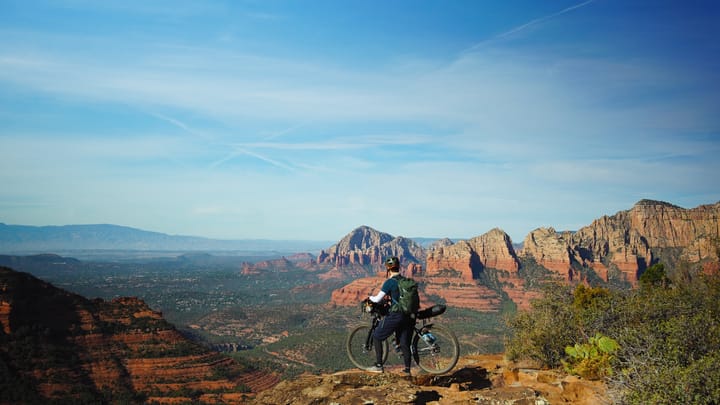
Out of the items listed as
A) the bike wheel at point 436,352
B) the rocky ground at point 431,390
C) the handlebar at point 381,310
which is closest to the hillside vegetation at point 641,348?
the rocky ground at point 431,390

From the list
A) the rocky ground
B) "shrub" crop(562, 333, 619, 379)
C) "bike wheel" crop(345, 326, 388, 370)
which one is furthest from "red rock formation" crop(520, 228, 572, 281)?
"bike wheel" crop(345, 326, 388, 370)

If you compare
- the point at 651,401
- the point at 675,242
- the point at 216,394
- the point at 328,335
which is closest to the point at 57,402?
the point at 216,394

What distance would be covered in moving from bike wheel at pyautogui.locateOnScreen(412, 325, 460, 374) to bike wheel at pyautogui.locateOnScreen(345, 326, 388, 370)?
1019 mm

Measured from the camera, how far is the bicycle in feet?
39.2

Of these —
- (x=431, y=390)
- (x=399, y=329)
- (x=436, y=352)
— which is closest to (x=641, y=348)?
(x=436, y=352)

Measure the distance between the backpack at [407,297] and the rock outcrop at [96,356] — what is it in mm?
51358

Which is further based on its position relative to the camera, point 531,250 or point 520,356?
point 531,250

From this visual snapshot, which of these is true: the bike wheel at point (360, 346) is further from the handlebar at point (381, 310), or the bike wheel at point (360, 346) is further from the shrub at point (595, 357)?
the shrub at point (595, 357)

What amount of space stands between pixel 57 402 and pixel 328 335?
7787 cm

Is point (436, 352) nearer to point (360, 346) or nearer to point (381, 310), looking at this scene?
point (381, 310)

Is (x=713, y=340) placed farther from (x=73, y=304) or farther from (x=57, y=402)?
(x=73, y=304)

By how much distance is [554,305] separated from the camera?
2858 centimetres

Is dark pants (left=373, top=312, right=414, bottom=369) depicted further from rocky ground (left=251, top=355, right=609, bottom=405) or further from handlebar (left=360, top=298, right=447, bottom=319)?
rocky ground (left=251, top=355, right=609, bottom=405)

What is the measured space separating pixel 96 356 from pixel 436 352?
66.3 metres
